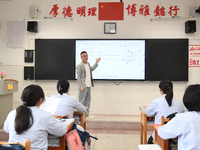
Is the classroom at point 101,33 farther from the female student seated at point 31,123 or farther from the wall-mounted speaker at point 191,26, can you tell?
the female student seated at point 31,123

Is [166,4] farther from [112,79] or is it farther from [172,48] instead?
[112,79]

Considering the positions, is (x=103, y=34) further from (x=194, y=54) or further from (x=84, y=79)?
(x=194, y=54)

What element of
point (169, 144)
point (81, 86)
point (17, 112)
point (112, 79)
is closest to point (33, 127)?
point (17, 112)

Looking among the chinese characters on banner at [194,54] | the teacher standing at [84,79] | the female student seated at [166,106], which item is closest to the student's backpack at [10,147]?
the female student seated at [166,106]

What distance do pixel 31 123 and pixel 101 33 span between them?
3943mm

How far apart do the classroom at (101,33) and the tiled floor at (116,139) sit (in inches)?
17.7

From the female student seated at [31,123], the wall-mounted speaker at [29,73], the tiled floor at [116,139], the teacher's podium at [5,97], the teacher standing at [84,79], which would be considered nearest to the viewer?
the female student seated at [31,123]

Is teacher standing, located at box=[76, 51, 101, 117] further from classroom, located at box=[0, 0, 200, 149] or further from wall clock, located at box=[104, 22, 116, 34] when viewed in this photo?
wall clock, located at box=[104, 22, 116, 34]

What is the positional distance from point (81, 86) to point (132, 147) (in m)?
1.75

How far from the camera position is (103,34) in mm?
5102

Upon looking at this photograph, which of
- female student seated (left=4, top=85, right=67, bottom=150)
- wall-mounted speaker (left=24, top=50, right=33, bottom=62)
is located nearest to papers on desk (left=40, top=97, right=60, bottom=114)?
female student seated (left=4, top=85, right=67, bottom=150)

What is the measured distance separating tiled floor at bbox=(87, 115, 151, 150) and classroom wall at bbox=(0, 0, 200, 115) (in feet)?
1.84

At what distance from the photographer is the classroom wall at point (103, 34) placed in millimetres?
5047

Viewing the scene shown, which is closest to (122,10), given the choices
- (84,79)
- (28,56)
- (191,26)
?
(191,26)
